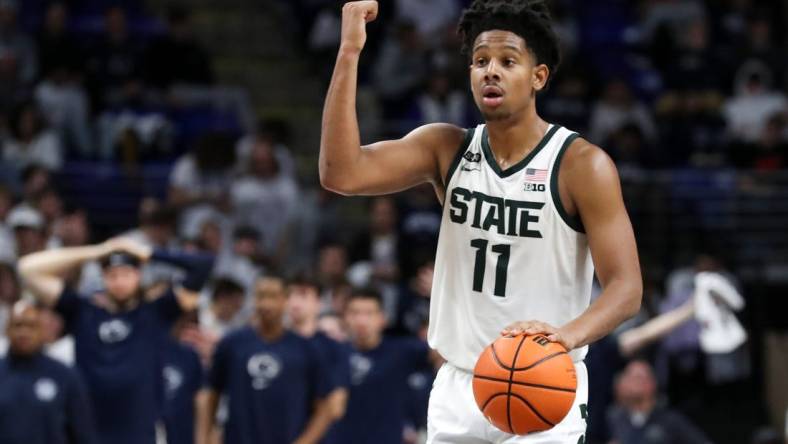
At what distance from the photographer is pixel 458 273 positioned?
17.4 feet

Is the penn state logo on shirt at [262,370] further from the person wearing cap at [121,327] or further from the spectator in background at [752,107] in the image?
the spectator in background at [752,107]

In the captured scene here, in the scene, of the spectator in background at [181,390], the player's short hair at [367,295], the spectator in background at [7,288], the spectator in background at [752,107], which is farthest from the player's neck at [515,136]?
the spectator in background at [752,107]

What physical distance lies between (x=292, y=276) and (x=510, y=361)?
5.62 metres

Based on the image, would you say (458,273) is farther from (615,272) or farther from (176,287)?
(176,287)

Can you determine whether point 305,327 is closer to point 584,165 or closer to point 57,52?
point 584,165

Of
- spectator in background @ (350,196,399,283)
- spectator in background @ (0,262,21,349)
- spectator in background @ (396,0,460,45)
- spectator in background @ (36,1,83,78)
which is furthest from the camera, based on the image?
spectator in background @ (396,0,460,45)

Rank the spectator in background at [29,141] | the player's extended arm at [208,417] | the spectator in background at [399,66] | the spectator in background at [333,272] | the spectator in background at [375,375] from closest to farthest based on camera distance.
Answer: the player's extended arm at [208,417] → the spectator in background at [375,375] → the spectator in background at [333,272] → the spectator in background at [29,141] → the spectator in background at [399,66]

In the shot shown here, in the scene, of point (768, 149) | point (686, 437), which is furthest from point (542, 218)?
point (768, 149)

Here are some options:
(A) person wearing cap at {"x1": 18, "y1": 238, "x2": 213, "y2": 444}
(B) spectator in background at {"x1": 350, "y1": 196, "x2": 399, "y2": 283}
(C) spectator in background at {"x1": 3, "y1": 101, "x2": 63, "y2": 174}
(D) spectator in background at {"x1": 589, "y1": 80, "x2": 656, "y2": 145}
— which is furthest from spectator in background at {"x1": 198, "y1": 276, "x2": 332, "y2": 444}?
(D) spectator in background at {"x1": 589, "y1": 80, "x2": 656, "y2": 145}

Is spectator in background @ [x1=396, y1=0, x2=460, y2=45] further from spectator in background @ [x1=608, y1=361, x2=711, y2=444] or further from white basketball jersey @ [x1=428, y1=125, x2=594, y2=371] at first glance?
white basketball jersey @ [x1=428, y1=125, x2=594, y2=371]

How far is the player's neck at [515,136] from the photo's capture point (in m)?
5.29

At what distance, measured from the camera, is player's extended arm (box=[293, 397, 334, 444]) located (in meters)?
9.76

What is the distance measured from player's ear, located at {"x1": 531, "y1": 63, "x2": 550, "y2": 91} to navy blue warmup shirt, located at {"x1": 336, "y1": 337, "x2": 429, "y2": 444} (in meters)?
5.56

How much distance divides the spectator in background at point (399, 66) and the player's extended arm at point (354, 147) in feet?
33.1
